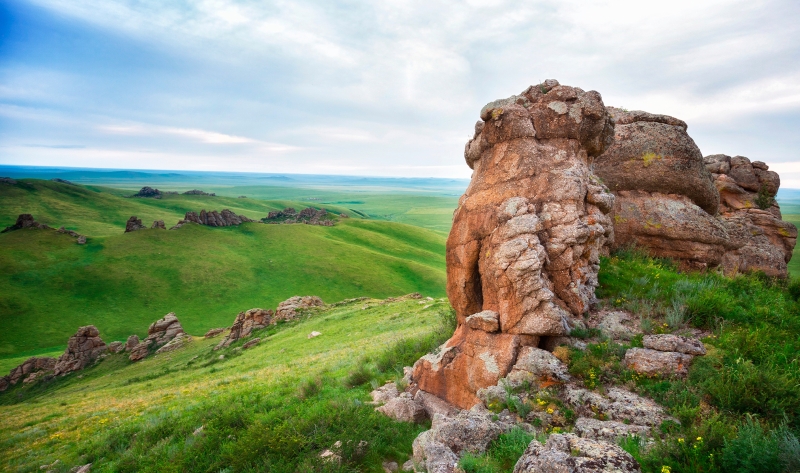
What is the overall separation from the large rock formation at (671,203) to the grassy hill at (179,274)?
5056cm

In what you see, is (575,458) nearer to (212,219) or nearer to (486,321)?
(486,321)

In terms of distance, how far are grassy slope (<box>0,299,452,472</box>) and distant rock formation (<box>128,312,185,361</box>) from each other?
3.00m

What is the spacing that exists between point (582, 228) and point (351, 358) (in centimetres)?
1343

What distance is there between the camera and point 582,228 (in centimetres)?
1080

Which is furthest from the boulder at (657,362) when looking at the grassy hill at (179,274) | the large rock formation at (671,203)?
the grassy hill at (179,274)

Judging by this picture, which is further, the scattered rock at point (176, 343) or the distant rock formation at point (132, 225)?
the distant rock formation at point (132, 225)

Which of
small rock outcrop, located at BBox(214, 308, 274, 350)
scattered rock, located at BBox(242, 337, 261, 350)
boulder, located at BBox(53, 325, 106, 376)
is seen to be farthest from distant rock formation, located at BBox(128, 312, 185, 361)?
scattered rock, located at BBox(242, 337, 261, 350)

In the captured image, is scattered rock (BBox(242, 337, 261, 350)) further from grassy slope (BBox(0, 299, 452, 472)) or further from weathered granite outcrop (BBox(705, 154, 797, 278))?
weathered granite outcrop (BBox(705, 154, 797, 278))

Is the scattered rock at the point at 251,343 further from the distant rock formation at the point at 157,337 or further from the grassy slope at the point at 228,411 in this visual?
the distant rock formation at the point at 157,337

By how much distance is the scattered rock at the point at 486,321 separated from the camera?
1041 cm

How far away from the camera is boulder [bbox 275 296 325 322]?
Result: 38875 mm

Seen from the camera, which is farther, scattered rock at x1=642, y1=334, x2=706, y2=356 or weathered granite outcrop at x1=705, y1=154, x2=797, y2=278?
weathered granite outcrop at x1=705, y1=154, x2=797, y2=278

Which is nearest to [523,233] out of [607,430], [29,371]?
[607,430]

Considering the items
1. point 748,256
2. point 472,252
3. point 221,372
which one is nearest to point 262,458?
point 472,252
